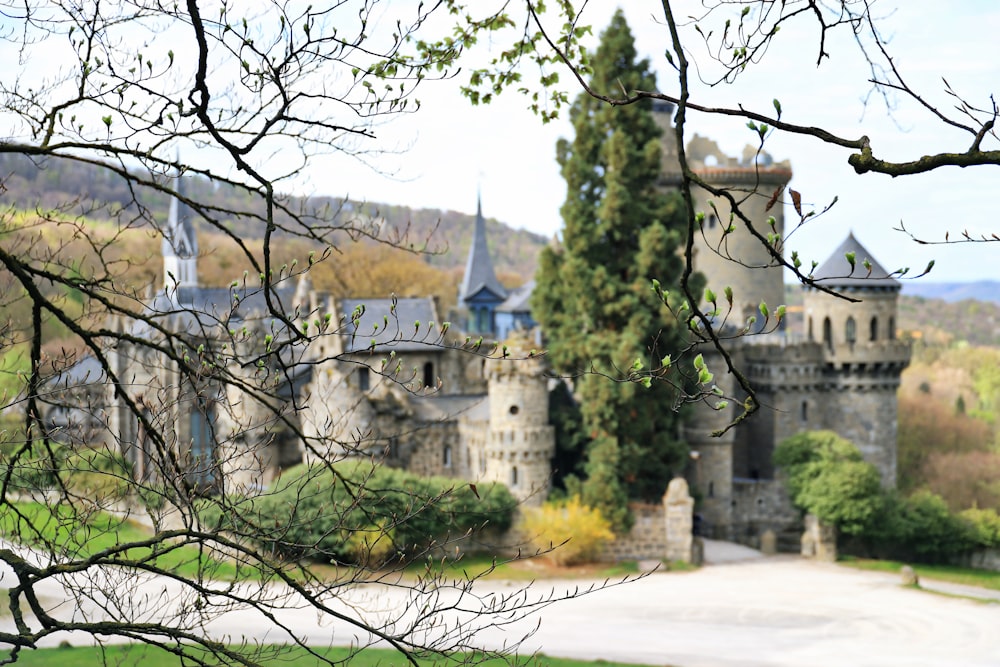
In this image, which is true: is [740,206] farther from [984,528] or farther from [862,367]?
[984,528]

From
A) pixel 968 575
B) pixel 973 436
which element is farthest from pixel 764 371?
pixel 973 436

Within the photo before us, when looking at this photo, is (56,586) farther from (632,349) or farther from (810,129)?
(810,129)

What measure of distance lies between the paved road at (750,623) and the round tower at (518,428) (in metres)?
3.50

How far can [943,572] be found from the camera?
3266 centimetres

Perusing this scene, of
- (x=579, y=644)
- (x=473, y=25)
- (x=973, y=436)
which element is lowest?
(x=579, y=644)

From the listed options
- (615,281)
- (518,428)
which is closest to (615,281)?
(615,281)

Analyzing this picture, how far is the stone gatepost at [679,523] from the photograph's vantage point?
3012 cm

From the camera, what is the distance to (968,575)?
1272 inches

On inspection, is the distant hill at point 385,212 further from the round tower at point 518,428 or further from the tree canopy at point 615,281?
the round tower at point 518,428

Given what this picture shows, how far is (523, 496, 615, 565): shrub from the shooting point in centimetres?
2870

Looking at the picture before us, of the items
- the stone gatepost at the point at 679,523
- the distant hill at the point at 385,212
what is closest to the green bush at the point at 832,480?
the stone gatepost at the point at 679,523

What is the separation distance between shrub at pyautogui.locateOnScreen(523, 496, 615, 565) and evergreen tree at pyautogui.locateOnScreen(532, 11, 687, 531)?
0.66m

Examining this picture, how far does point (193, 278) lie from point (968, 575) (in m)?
26.4

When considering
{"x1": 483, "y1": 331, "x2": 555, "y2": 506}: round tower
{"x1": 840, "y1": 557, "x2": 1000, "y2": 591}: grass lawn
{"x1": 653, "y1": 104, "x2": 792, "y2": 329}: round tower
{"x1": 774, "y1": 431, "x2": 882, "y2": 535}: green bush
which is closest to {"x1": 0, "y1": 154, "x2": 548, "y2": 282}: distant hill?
{"x1": 653, "y1": 104, "x2": 792, "y2": 329}: round tower
